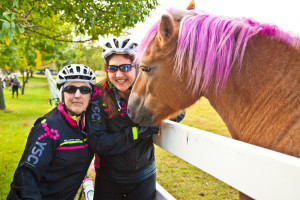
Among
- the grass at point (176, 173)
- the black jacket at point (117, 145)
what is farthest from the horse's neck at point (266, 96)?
the black jacket at point (117, 145)

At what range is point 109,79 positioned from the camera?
2414 millimetres

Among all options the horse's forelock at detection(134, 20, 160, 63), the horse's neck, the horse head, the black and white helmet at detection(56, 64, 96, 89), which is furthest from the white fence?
the black and white helmet at detection(56, 64, 96, 89)

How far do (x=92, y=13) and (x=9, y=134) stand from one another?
8220 millimetres

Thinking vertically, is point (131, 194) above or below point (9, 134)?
above

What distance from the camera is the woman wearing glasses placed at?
2.11m

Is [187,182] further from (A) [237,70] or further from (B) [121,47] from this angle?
(A) [237,70]

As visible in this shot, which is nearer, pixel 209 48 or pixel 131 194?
pixel 209 48

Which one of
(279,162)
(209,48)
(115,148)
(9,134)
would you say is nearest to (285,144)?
(279,162)

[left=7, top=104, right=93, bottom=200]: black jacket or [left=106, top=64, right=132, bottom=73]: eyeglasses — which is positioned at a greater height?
[left=106, top=64, right=132, bottom=73]: eyeglasses

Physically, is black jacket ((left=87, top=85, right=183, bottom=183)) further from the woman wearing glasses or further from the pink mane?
the pink mane

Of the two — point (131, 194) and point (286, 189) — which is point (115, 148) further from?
point (286, 189)

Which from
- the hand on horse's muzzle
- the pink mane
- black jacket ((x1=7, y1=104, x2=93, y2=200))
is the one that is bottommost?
black jacket ((x1=7, y1=104, x2=93, y2=200))

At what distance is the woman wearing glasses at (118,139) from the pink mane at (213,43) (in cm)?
77

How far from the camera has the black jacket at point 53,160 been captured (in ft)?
6.05
